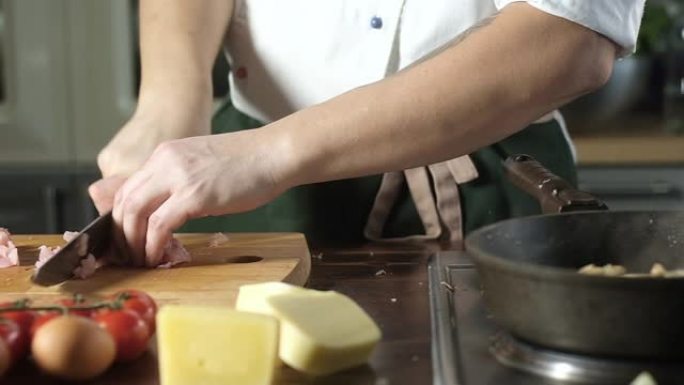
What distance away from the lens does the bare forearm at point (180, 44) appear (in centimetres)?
129

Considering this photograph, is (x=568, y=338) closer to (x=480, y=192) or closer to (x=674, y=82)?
(x=480, y=192)

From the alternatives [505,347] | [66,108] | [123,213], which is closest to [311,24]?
[123,213]

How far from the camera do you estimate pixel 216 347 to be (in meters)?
0.70

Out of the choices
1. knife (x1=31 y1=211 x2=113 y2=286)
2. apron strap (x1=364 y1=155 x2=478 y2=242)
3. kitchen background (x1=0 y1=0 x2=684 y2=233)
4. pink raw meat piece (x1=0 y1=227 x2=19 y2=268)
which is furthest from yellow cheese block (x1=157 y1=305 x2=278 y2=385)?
kitchen background (x1=0 y1=0 x2=684 y2=233)

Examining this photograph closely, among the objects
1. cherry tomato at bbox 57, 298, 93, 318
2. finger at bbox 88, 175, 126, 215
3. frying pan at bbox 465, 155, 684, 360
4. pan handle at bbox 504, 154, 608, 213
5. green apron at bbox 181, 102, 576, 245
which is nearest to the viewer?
frying pan at bbox 465, 155, 684, 360

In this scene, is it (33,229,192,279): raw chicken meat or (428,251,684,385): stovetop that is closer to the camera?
(428,251,684,385): stovetop

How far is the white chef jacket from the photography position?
126 centimetres

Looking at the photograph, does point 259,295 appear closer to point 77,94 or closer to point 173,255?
point 173,255

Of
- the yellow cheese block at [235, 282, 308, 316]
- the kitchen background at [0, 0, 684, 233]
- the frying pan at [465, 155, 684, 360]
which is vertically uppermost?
the frying pan at [465, 155, 684, 360]

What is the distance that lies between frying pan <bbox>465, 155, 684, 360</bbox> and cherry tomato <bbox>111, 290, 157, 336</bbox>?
Answer: 0.76 feet

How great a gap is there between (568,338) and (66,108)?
1693mm

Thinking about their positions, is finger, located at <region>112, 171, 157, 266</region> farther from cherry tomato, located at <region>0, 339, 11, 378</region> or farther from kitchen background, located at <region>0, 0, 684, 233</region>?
kitchen background, located at <region>0, 0, 684, 233</region>

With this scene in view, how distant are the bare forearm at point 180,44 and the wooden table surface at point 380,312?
25cm

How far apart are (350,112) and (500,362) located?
337mm
